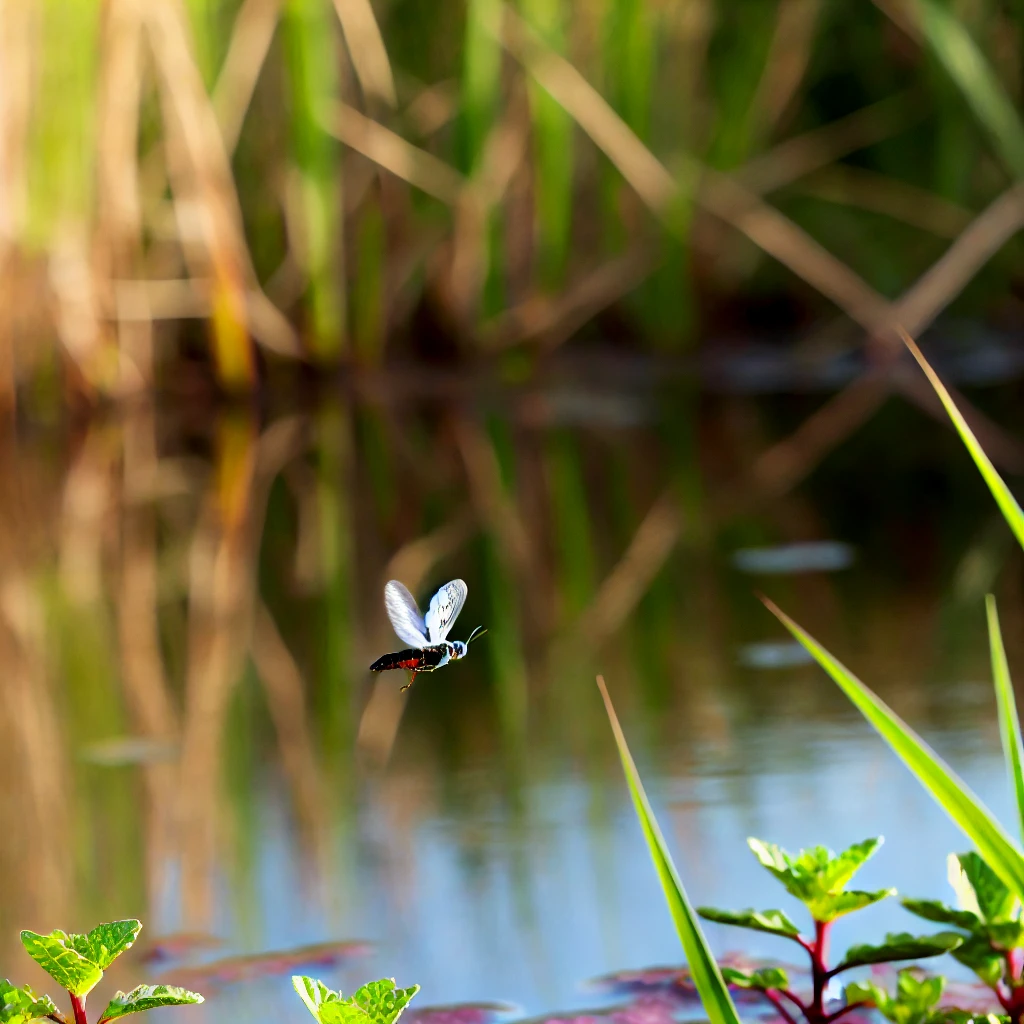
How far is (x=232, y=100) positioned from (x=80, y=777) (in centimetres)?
215

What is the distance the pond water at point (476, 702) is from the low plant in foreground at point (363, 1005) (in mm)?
155

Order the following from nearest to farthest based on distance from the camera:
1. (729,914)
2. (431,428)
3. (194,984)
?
(729,914) → (194,984) → (431,428)

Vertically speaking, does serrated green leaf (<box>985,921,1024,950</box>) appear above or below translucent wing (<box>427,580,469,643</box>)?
below

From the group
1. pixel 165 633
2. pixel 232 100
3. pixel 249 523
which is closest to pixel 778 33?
pixel 232 100

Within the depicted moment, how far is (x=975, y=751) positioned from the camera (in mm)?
966

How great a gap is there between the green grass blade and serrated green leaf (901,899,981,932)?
2.67m

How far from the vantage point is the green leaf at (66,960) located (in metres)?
0.54

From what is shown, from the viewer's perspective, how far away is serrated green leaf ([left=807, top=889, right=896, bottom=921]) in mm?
609

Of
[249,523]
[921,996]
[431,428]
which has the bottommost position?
[921,996]

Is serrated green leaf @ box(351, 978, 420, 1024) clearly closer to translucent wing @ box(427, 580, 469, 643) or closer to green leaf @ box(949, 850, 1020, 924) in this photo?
translucent wing @ box(427, 580, 469, 643)

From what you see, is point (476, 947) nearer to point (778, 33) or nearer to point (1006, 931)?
point (1006, 931)

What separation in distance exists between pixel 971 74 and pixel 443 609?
2.81 metres

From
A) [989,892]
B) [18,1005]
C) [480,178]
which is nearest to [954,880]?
[989,892]

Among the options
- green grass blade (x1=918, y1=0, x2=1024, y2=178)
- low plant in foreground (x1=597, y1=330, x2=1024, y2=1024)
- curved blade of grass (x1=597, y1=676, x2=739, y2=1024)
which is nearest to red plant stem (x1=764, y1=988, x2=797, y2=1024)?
low plant in foreground (x1=597, y1=330, x2=1024, y2=1024)
